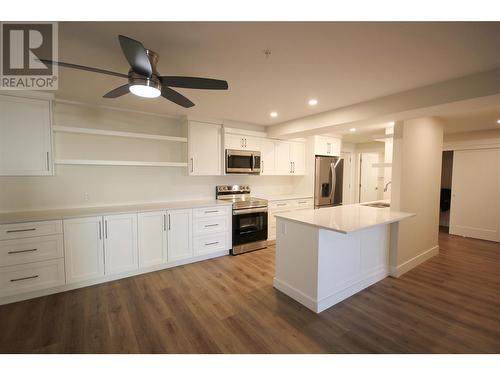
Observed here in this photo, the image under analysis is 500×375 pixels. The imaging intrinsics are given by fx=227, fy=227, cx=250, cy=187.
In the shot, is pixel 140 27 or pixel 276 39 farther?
pixel 276 39

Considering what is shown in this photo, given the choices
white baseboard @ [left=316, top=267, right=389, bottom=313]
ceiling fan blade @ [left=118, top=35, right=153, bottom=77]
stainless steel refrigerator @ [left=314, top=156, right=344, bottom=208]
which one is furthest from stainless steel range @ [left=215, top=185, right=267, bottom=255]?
ceiling fan blade @ [left=118, top=35, right=153, bottom=77]

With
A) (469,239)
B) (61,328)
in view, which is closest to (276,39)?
(61,328)

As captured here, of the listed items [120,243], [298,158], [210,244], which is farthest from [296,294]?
[298,158]

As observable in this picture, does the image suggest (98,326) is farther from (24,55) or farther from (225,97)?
(225,97)

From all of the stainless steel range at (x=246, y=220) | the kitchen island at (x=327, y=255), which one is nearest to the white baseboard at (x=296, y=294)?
the kitchen island at (x=327, y=255)

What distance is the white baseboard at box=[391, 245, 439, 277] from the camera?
3.12 m

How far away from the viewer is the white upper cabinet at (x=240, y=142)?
4.13m

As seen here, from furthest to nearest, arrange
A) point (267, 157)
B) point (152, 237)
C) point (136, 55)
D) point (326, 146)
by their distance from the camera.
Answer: point (326, 146) < point (267, 157) < point (152, 237) < point (136, 55)

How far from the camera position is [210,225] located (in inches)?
147

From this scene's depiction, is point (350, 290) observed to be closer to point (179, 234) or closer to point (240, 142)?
point (179, 234)

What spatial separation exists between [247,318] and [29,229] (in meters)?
2.54
